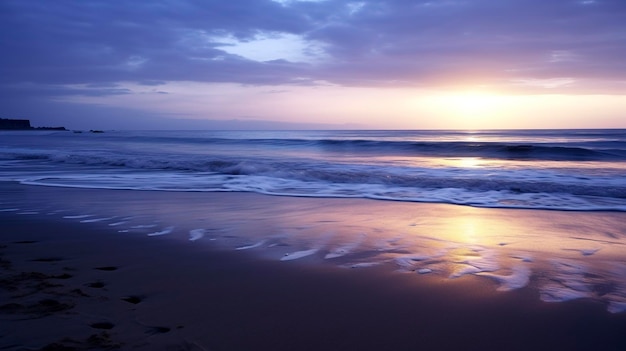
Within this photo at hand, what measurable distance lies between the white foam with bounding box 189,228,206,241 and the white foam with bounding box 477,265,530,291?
2598 mm

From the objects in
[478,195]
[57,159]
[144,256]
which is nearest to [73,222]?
[144,256]

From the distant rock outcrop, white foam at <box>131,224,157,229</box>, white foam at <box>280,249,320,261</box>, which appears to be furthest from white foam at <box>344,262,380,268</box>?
the distant rock outcrop

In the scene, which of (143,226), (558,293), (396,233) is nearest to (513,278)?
(558,293)

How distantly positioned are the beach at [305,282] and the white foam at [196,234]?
4 centimetres

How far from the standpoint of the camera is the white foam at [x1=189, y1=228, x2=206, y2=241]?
14.1 ft

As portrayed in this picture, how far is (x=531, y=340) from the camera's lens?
2197 mm

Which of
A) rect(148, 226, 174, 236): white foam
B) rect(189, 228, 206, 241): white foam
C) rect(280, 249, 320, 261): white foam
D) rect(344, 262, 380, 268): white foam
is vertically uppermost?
A: rect(148, 226, 174, 236): white foam

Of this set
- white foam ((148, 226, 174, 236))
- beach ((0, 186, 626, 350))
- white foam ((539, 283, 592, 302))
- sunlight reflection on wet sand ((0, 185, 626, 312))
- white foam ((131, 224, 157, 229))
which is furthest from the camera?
white foam ((131, 224, 157, 229))

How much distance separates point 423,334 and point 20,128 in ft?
369

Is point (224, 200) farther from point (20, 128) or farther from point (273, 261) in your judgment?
point (20, 128)

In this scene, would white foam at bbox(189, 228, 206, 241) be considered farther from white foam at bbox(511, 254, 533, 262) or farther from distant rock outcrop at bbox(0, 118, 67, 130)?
distant rock outcrop at bbox(0, 118, 67, 130)

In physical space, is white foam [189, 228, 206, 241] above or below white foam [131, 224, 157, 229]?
below

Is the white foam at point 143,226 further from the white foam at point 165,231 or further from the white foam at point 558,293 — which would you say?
the white foam at point 558,293

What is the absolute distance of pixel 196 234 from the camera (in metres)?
4.48
